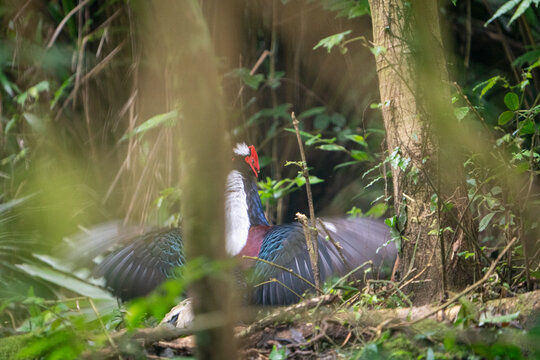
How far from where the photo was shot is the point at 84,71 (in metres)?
4.11

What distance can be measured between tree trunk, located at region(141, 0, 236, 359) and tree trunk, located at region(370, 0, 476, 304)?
3.56ft

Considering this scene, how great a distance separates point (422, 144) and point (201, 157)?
4.03 ft

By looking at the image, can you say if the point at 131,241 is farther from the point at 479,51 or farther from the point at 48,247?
the point at 479,51

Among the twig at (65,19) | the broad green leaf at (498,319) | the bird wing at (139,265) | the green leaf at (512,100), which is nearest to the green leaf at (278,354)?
the broad green leaf at (498,319)

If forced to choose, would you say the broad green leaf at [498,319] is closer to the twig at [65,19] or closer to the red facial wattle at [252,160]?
the red facial wattle at [252,160]

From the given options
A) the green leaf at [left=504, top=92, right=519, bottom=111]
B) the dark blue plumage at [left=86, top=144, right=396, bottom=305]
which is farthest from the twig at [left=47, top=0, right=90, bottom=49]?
the green leaf at [left=504, top=92, right=519, bottom=111]

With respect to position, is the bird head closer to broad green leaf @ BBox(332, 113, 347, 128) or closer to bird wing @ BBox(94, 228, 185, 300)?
bird wing @ BBox(94, 228, 185, 300)

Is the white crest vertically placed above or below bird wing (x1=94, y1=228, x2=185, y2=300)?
above

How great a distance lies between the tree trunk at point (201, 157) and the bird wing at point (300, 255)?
59.2 inches

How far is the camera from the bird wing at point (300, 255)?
92.5 inches

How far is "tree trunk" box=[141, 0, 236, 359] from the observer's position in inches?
30.3

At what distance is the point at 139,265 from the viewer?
105 inches

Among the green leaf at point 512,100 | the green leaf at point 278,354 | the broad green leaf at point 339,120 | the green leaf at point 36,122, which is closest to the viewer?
the green leaf at point 278,354

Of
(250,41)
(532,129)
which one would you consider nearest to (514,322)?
(532,129)
